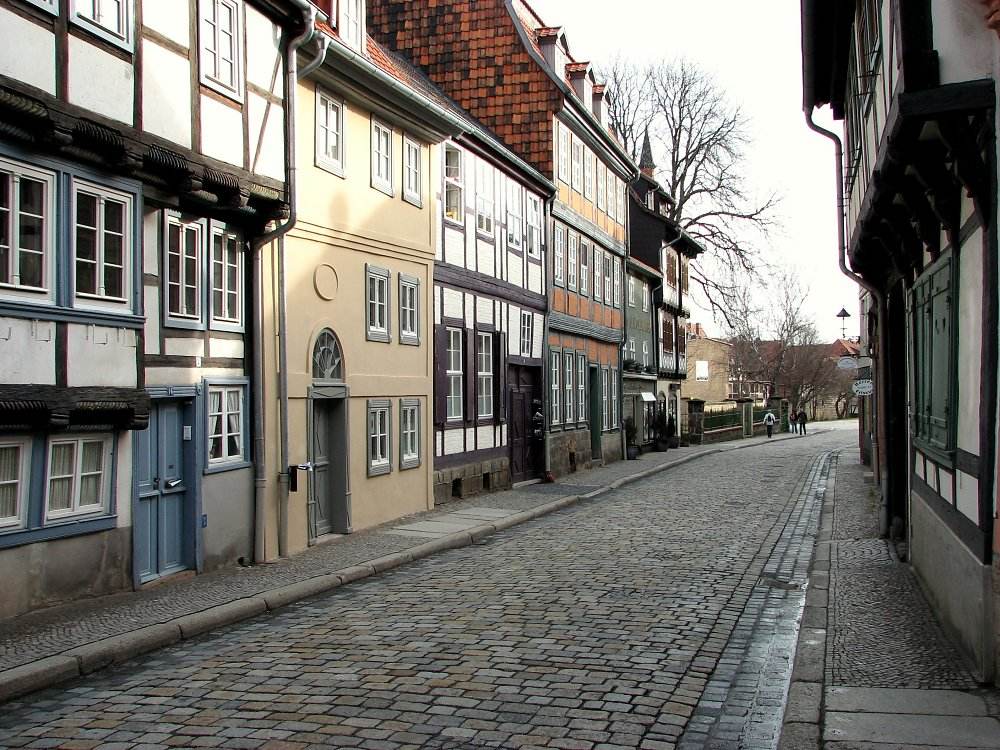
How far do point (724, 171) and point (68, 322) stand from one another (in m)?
40.5

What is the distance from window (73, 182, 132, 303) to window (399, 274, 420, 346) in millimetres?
7141

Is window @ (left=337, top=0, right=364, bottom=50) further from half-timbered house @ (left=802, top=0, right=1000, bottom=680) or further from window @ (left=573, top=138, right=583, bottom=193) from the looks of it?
window @ (left=573, top=138, right=583, bottom=193)

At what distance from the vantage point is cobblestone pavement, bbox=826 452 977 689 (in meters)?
7.13

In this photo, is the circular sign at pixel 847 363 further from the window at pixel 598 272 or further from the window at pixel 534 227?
the window at pixel 534 227

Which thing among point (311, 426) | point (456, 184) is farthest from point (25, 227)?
point (456, 184)

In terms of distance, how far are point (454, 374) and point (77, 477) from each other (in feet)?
34.9

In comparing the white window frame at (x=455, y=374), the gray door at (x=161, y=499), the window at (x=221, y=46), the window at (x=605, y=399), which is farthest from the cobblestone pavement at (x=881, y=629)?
the window at (x=605, y=399)

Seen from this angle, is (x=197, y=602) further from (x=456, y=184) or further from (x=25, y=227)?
(x=456, y=184)

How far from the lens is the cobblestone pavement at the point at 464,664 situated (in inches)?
241

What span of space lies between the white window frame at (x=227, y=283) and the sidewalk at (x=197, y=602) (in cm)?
286

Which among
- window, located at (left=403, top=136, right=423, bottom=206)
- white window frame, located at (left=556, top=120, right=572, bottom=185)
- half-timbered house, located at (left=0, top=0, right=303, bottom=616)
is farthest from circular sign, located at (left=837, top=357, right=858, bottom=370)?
half-timbered house, located at (left=0, top=0, right=303, bottom=616)

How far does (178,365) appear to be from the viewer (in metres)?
11.2

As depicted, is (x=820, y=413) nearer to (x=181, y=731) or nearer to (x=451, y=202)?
(x=451, y=202)

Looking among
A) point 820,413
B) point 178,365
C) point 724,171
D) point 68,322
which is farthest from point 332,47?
point 820,413
